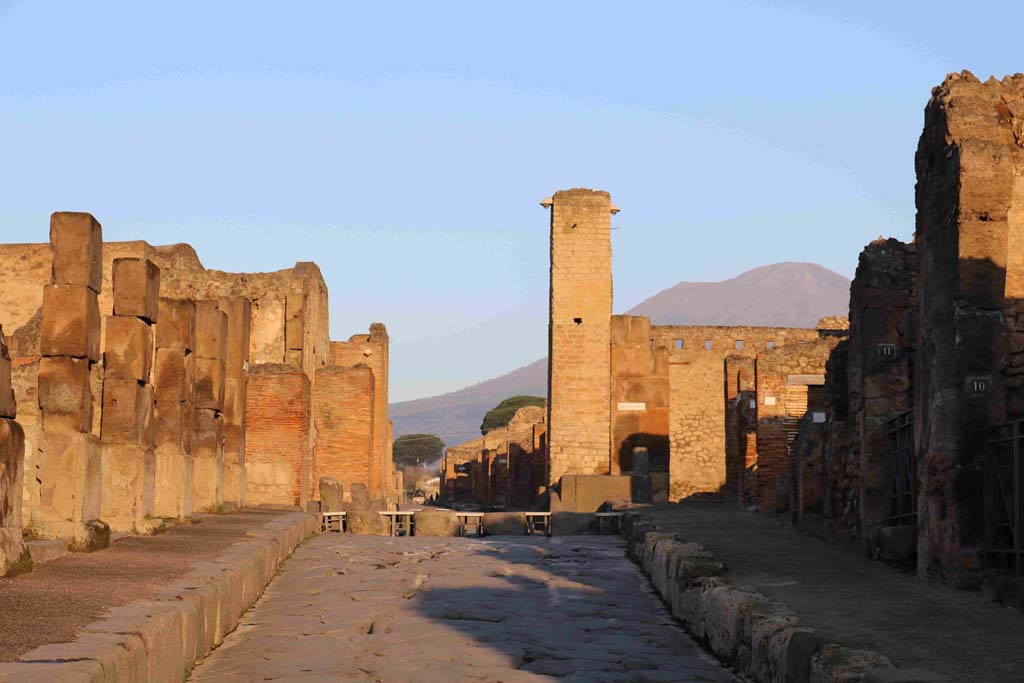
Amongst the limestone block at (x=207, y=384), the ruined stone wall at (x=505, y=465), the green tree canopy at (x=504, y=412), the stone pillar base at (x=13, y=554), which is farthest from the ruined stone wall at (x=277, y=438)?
the green tree canopy at (x=504, y=412)

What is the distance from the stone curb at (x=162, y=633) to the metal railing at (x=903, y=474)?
5485 millimetres

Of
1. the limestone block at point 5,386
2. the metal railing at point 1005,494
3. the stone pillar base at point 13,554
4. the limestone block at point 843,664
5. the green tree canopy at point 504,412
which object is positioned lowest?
the limestone block at point 843,664

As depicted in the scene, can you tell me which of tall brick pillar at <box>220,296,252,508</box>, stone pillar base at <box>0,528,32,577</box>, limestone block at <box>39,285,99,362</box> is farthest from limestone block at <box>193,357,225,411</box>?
stone pillar base at <box>0,528,32,577</box>

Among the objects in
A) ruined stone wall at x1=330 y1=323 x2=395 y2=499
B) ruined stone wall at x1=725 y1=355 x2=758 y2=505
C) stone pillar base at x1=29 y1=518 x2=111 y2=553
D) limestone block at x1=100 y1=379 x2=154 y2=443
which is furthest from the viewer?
ruined stone wall at x1=330 y1=323 x2=395 y2=499

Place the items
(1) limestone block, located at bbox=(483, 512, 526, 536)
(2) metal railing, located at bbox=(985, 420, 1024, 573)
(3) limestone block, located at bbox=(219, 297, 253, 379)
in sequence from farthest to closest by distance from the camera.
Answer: (1) limestone block, located at bbox=(483, 512, 526, 536)
(3) limestone block, located at bbox=(219, 297, 253, 379)
(2) metal railing, located at bbox=(985, 420, 1024, 573)

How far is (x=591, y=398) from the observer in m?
34.3

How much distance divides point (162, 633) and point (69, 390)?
572 centimetres

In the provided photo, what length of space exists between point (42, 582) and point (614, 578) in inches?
255

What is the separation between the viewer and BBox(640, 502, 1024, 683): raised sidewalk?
6312mm

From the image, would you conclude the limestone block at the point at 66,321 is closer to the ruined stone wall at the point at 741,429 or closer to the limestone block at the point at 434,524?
the limestone block at the point at 434,524

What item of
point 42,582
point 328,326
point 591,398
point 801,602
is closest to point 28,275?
point 328,326

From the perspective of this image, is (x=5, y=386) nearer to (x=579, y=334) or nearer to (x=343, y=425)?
(x=343, y=425)

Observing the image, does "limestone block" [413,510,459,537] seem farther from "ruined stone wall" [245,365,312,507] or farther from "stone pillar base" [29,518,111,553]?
"stone pillar base" [29,518,111,553]

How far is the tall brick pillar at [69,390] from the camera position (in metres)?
12.1
